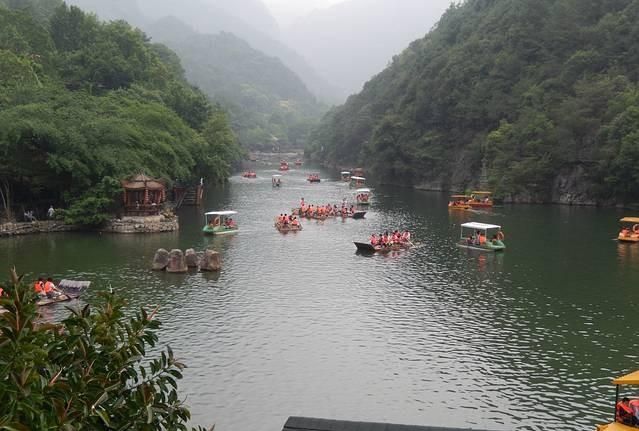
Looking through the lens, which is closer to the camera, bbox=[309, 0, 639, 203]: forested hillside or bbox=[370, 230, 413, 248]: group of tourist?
bbox=[370, 230, 413, 248]: group of tourist

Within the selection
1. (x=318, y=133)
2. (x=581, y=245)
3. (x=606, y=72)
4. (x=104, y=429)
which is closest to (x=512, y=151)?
(x=606, y=72)

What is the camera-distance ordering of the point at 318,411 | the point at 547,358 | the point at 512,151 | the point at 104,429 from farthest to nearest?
the point at 512,151
the point at 547,358
the point at 318,411
the point at 104,429

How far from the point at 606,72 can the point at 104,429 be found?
275 ft

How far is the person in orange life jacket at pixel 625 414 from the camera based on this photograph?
1534 centimetres

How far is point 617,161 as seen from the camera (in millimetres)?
65438

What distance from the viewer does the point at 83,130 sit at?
48000 mm

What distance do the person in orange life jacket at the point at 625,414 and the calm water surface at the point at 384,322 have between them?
165cm

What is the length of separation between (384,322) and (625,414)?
11627 mm

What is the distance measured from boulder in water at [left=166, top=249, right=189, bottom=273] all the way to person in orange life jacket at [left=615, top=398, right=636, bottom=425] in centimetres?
2340

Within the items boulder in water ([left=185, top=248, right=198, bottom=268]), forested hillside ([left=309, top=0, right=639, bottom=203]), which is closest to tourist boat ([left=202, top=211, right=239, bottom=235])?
boulder in water ([left=185, top=248, right=198, bottom=268])

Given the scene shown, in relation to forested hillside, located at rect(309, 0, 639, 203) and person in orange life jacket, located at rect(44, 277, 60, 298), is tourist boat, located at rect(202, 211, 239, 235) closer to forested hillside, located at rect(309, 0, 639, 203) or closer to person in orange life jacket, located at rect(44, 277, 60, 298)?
person in orange life jacket, located at rect(44, 277, 60, 298)

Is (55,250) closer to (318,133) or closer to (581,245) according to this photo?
(581,245)

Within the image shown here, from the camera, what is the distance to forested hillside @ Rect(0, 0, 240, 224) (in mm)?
45875

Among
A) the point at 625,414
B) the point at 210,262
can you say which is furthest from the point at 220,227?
the point at 625,414
